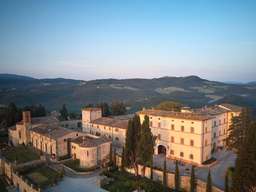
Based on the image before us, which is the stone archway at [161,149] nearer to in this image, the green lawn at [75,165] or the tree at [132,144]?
the tree at [132,144]

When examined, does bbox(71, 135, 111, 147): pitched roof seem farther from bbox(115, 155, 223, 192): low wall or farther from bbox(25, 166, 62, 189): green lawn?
bbox(115, 155, 223, 192): low wall

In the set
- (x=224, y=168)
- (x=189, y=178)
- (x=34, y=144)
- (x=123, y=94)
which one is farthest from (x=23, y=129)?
(x=123, y=94)

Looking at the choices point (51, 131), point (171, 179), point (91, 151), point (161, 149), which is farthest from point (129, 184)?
point (51, 131)

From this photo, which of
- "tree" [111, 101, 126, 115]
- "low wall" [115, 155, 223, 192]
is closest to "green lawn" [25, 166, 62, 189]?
"low wall" [115, 155, 223, 192]

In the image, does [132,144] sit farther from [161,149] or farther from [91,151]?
[161,149]

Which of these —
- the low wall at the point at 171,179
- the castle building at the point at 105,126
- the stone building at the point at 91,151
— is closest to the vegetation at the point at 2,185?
the stone building at the point at 91,151

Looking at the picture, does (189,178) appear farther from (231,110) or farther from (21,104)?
(21,104)
